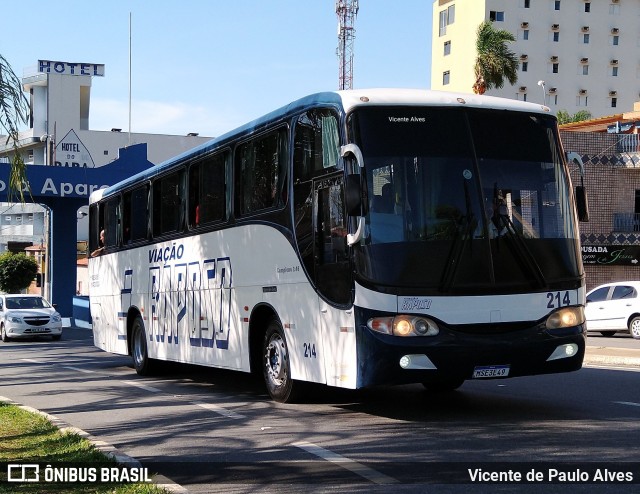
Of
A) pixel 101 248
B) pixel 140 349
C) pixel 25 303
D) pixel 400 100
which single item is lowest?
pixel 140 349

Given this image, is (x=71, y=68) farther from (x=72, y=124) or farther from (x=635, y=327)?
(x=635, y=327)

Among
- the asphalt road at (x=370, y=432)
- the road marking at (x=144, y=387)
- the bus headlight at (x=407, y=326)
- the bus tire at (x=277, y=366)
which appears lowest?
the road marking at (x=144, y=387)

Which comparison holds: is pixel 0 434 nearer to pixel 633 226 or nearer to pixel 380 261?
pixel 380 261

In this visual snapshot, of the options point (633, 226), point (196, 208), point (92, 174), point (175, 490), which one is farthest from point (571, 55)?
point (175, 490)

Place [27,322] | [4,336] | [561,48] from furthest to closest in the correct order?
1. [561,48]
2. [4,336]
3. [27,322]

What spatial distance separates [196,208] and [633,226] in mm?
37256

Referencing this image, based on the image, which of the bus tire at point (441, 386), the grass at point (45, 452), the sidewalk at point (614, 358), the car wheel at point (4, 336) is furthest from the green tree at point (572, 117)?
the grass at point (45, 452)

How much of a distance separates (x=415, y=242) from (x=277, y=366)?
3.24 meters

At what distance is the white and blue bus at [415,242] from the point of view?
9875 millimetres

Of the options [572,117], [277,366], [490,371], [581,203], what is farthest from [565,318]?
[572,117]

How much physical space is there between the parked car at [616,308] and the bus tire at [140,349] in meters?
14.8

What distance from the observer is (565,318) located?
34.2 ft

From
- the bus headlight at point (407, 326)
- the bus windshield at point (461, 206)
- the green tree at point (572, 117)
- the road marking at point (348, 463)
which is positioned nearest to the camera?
the road marking at point (348, 463)

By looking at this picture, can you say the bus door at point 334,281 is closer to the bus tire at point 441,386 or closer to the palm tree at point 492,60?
the bus tire at point 441,386
